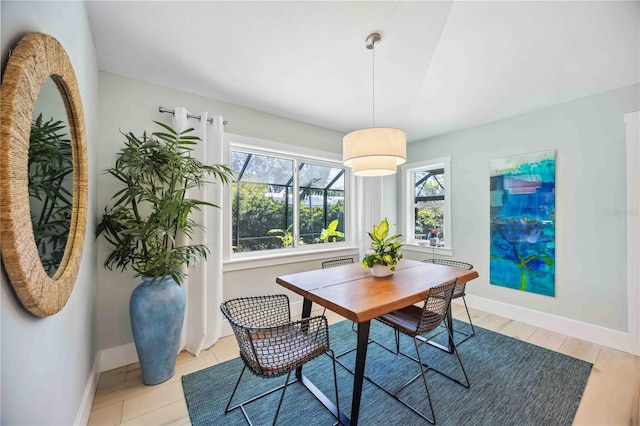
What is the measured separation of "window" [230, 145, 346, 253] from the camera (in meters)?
3.15

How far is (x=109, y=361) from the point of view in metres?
2.21

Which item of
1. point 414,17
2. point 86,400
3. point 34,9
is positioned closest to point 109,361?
point 86,400

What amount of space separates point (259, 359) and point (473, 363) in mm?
1924

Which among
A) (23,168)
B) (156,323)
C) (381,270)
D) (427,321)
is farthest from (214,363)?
(23,168)

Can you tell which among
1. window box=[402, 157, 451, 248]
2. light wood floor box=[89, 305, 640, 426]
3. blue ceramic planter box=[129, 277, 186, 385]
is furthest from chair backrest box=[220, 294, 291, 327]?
window box=[402, 157, 451, 248]

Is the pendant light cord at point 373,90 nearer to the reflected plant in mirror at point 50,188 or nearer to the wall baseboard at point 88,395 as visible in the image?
the reflected plant in mirror at point 50,188

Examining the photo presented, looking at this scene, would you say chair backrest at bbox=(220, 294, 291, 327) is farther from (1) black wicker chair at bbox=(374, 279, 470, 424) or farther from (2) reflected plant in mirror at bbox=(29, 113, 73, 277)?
(2) reflected plant in mirror at bbox=(29, 113, 73, 277)

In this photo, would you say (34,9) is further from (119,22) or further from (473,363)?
(473,363)

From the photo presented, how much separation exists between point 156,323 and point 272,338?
977 millimetres

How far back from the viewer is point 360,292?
1838 millimetres

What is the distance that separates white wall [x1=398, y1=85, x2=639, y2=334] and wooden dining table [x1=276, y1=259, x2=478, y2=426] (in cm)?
140

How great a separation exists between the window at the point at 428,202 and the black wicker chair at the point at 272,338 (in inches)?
114

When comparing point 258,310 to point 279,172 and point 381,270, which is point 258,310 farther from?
point 279,172

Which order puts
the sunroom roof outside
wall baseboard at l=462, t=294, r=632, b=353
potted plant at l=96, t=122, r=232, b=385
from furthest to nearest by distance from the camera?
the sunroom roof outside
wall baseboard at l=462, t=294, r=632, b=353
potted plant at l=96, t=122, r=232, b=385
